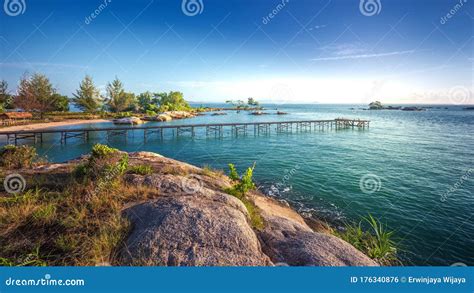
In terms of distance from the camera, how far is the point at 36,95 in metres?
47.9

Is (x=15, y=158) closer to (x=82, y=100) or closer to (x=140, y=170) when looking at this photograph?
(x=140, y=170)

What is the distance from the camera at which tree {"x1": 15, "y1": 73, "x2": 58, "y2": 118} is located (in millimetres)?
46500

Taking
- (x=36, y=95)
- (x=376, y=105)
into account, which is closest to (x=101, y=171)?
(x=36, y=95)

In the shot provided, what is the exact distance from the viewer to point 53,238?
4.62 metres

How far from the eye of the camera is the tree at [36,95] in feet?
153

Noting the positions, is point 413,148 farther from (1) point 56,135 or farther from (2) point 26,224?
(1) point 56,135

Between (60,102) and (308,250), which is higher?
(60,102)

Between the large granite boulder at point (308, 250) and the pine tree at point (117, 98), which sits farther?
the pine tree at point (117, 98)

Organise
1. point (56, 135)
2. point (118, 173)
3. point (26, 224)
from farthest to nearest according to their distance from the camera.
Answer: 1. point (56, 135)
2. point (118, 173)
3. point (26, 224)

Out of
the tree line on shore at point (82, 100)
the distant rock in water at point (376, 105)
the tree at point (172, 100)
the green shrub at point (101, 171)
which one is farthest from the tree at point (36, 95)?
the distant rock in water at point (376, 105)

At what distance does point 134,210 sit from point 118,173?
244 cm

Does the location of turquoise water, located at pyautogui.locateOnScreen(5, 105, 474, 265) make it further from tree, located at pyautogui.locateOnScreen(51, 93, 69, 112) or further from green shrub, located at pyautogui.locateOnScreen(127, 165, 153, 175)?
tree, located at pyautogui.locateOnScreen(51, 93, 69, 112)

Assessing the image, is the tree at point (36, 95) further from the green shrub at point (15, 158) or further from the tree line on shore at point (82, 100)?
the green shrub at point (15, 158)

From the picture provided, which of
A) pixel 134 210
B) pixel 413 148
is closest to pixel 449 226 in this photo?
pixel 134 210
